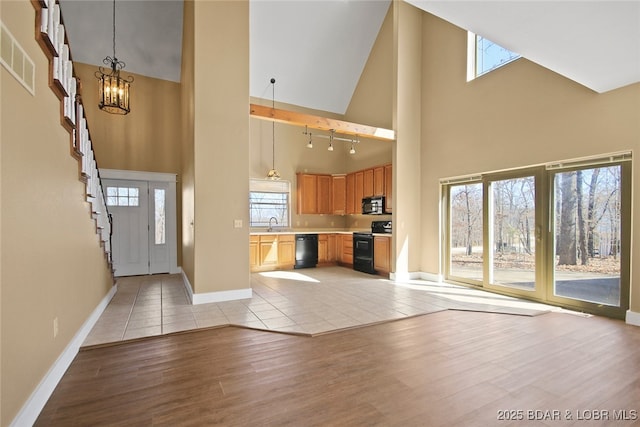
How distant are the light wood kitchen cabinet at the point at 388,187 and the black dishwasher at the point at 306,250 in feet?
6.42

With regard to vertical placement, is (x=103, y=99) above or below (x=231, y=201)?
above

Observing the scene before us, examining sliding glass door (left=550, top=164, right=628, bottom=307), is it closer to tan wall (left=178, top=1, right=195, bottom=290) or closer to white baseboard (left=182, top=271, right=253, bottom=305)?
white baseboard (left=182, top=271, right=253, bottom=305)

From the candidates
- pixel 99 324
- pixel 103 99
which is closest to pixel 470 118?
pixel 103 99

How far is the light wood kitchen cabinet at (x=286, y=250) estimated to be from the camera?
7.16 metres

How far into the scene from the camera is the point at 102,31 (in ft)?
18.9

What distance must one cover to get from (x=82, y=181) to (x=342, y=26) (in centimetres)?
611

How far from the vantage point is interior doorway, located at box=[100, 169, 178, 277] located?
6.22 meters

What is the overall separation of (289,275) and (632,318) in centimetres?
511

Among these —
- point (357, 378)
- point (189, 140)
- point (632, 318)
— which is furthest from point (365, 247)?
point (357, 378)

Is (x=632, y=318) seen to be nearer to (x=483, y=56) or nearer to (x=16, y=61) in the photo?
(x=483, y=56)

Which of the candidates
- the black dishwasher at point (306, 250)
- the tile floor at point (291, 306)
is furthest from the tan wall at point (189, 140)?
the black dishwasher at point (306, 250)

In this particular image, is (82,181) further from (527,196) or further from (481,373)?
(527,196)

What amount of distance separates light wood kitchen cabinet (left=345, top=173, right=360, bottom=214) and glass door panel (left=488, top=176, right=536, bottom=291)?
130 inches

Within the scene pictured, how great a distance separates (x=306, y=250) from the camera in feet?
24.6
